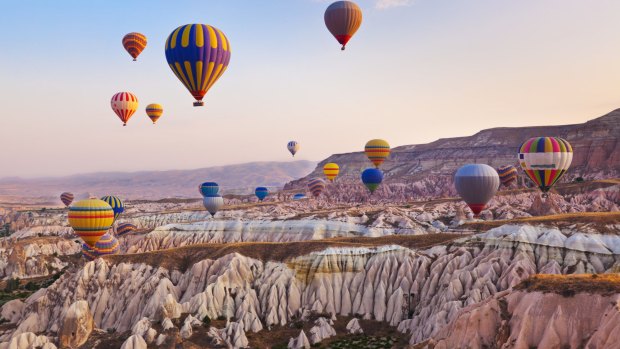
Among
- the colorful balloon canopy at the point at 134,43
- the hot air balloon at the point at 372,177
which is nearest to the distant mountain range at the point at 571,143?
the hot air balloon at the point at 372,177

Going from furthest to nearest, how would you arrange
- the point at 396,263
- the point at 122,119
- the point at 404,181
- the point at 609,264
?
1. the point at 404,181
2. the point at 122,119
3. the point at 396,263
4. the point at 609,264

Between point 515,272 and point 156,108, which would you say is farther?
point 156,108

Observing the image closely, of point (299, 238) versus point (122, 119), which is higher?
point (122, 119)

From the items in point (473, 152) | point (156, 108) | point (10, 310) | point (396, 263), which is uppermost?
point (156, 108)

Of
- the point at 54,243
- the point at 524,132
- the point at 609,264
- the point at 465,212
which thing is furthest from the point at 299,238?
the point at 524,132

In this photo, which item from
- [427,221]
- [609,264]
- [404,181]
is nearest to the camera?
[609,264]

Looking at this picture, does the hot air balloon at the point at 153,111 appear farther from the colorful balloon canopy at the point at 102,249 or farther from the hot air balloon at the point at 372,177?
the hot air balloon at the point at 372,177

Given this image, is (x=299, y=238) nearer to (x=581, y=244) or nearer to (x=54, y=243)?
(x=581, y=244)
